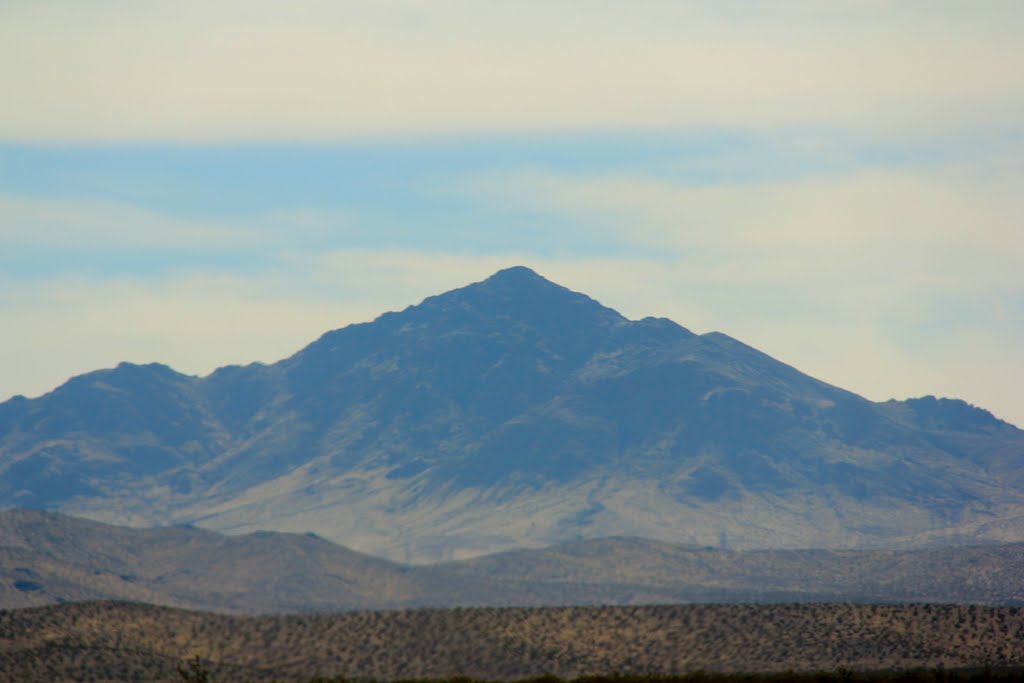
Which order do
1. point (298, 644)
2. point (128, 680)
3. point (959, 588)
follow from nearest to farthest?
1. point (128, 680)
2. point (298, 644)
3. point (959, 588)

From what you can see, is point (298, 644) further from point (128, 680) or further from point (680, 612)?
point (680, 612)

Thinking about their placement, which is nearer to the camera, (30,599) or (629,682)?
(629,682)

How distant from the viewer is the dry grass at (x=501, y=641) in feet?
338

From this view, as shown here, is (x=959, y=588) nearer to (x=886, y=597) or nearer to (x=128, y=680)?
(x=886, y=597)

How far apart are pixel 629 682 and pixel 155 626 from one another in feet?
154

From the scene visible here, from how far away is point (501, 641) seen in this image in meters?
114

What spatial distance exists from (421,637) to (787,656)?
28.0m

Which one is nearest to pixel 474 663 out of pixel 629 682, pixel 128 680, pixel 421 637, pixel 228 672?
pixel 421 637

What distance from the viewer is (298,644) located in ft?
371

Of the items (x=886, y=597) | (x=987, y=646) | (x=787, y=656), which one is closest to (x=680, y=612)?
(x=787, y=656)

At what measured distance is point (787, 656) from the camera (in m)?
106

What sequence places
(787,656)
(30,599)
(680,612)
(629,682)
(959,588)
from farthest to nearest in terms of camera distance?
1. (959,588)
2. (30,599)
3. (680,612)
4. (787,656)
5. (629,682)

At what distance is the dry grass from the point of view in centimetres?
10306

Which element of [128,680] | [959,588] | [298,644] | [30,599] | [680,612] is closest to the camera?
[128,680]
